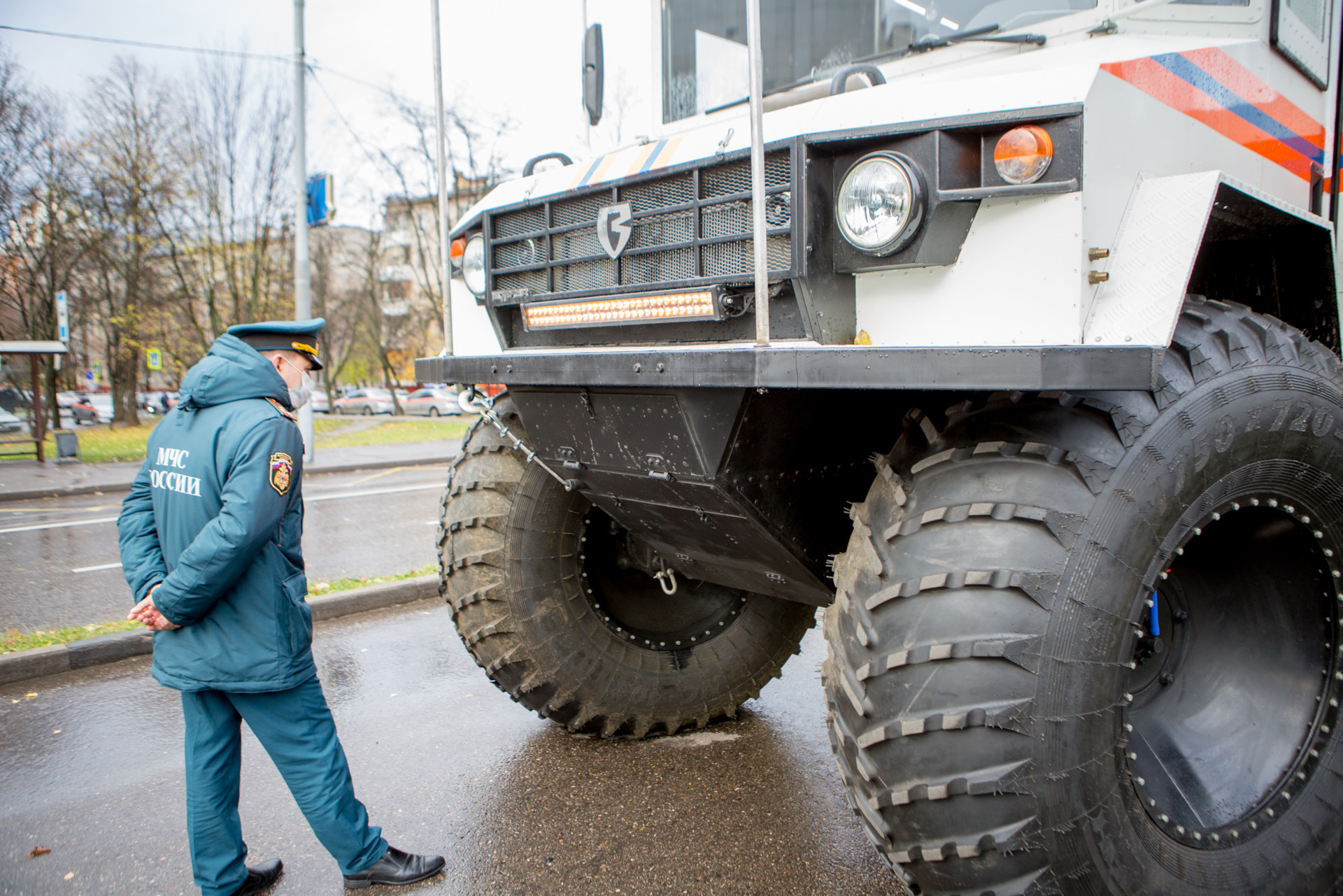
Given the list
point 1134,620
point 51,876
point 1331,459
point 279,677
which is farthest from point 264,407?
point 1331,459

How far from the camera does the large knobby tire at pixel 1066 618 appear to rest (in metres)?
1.84

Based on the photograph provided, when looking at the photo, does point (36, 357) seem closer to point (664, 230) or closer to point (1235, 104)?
point (664, 230)

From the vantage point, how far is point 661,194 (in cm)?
247

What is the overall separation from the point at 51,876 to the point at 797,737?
274 centimetres

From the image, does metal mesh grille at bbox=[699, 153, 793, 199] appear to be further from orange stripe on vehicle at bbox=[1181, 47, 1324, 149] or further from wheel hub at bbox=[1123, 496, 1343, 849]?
wheel hub at bbox=[1123, 496, 1343, 849]

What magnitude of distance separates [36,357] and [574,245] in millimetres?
16334

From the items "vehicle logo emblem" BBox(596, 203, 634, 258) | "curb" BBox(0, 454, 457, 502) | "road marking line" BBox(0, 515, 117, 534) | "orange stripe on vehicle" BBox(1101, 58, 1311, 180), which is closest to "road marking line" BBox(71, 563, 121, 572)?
"road marking line" BBox(0, 515, 117, 534)

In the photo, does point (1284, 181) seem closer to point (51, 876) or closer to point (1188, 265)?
point (1188, 265)

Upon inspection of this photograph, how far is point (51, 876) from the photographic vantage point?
113 inches

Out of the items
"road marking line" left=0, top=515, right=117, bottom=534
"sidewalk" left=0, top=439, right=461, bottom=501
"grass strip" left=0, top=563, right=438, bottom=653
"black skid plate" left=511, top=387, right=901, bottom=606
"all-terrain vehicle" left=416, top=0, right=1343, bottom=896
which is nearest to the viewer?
"all-terrain vehicle" left=416, top=0, right=1343, bottom=896

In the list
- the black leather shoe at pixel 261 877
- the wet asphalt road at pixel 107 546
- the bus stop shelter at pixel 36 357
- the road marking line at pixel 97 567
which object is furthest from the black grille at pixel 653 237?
the bus stop shelter at pixel 36 357

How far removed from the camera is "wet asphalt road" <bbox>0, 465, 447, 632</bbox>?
645cm

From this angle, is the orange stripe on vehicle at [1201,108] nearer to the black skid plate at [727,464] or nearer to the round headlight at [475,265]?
the black skid plate at [727,464]

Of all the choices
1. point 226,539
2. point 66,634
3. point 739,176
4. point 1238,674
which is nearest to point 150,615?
point 226,539
